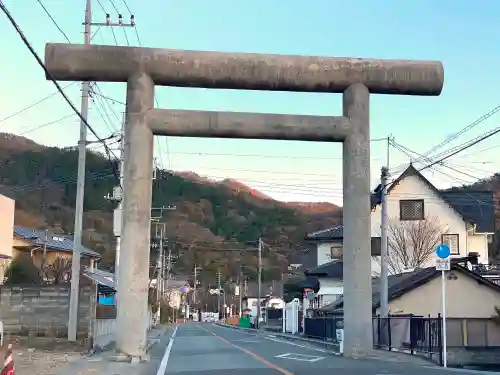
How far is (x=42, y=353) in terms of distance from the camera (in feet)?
67.9

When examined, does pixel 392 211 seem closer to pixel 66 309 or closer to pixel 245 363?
pixel 66 309

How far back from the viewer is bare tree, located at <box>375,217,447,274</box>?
4612 cm

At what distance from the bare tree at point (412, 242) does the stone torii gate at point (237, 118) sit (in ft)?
97.8

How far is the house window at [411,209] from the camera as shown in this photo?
47406 millimetres

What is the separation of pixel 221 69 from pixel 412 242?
32.9 meters

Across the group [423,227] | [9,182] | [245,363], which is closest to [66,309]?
[245,363]

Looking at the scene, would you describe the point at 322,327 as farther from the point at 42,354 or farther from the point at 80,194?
the point at 42,354

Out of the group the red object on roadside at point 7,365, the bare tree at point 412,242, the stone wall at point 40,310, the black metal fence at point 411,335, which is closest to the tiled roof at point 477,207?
the bare tree at point 412,242

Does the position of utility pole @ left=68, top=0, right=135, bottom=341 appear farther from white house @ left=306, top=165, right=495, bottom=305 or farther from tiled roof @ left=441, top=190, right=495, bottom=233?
tiled roof @ left=441, top=190, right=495, bottom=233

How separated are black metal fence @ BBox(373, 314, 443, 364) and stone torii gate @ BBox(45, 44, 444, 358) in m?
4.64

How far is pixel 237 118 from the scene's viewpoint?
17.2m

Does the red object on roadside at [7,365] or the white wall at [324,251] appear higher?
the white wall at [324,251]

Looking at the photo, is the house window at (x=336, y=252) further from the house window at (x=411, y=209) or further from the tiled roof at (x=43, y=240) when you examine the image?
the tiled roof at (x=43, y=240)

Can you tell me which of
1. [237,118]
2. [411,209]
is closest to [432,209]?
[411,209]
